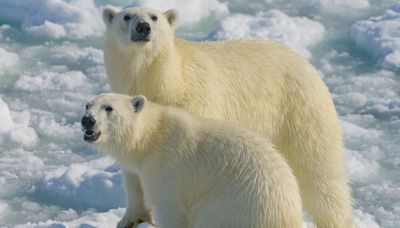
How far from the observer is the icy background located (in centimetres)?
893

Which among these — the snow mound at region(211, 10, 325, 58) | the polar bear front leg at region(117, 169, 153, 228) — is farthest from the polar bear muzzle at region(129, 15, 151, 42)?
the snow mound at region(211, 10, 325, 58)

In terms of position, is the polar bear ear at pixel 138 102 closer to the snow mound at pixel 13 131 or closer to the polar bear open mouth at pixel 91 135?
the polar bear open mouth at pixel 91 135

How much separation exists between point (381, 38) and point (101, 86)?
3539 mm

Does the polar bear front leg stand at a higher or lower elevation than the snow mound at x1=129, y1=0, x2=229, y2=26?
lower

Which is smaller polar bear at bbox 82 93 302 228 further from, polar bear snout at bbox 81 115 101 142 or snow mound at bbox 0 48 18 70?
snow mound at bbox 0 48 18 70

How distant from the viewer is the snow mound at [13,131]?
991 cm

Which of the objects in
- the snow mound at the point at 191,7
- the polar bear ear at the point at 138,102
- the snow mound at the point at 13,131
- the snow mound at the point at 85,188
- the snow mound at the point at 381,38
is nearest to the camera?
the polar bear ear at the point at 138,102

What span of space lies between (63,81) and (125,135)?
5.88 meters

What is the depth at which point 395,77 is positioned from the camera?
11.5m

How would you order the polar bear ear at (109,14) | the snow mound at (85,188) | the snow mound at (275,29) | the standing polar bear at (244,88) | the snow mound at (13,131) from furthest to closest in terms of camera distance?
the snow mound at (275,29)
the snow mound at (13,131)
the snow mound at (85,188)
the polar bear ear at (109,14)
the standing polar bear at (244,88)

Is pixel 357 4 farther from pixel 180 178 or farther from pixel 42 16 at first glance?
pixel 180 178

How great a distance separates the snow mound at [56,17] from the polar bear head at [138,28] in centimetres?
649

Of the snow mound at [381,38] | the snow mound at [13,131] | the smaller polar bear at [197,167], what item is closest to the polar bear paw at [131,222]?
the smaller polar bear at [197,167]

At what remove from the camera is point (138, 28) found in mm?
5852
